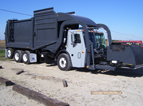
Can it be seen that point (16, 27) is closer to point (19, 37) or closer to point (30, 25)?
point (19, 37)

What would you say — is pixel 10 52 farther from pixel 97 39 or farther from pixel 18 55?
pixel 97 39

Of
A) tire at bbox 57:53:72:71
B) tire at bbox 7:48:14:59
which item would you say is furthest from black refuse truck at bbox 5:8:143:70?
tire at bbox 7:48:14:59

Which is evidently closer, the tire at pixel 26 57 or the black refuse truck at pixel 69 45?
the black refuse truck at pixel 69 45

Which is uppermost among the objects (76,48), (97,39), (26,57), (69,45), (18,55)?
(97,39)

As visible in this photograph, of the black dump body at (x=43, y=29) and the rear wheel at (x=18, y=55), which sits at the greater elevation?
the black dump body at (x=43, y=29)

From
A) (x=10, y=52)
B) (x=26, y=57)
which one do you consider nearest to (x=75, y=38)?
(x=26, y=57)

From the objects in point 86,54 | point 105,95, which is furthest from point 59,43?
point 105,95

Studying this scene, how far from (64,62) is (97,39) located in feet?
8.12

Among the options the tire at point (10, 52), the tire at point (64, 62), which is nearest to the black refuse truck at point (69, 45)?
the tire at point (64, 62)

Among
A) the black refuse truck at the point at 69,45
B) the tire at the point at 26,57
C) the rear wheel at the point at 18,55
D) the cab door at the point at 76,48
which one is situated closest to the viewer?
the black refuse truck at the point at 69,45

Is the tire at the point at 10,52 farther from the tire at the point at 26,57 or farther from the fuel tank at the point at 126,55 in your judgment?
the fuel tank at the point at 126,55

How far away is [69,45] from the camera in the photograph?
1015 cm

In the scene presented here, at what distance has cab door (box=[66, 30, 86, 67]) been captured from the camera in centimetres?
948

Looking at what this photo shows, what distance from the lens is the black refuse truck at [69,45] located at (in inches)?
335
